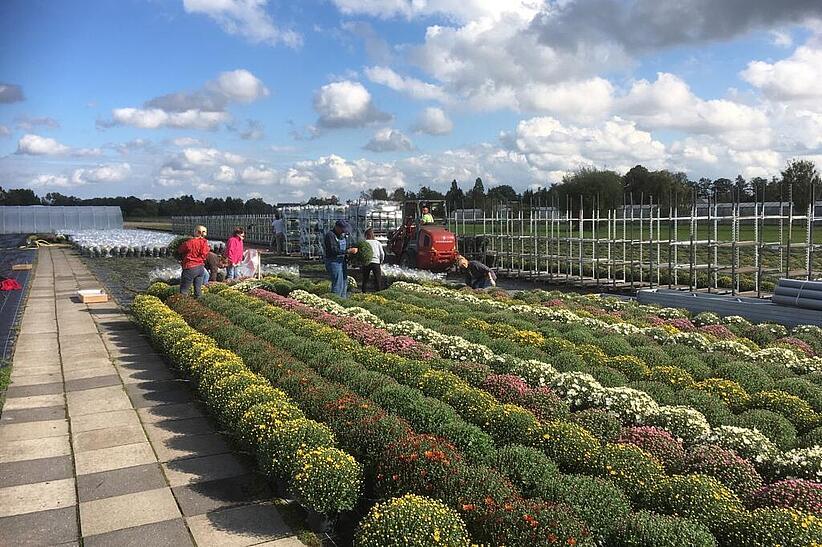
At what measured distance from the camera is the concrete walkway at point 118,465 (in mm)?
5023

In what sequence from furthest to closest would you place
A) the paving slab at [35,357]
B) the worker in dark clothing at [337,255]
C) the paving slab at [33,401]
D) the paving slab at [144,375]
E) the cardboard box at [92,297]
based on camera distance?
the cardboard box at [92,297]
the worker in dark clothing at [337,255]
the paving slab at [35,357]
the paving slab at [144,375]
the paving slab at [33,401]

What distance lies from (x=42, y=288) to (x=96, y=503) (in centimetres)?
1836

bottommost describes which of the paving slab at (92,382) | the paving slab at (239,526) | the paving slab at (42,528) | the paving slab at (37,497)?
the paving slab at (239,526)

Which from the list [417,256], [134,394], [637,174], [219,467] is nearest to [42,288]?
[417,256]

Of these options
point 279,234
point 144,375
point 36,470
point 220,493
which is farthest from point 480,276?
point 279,234

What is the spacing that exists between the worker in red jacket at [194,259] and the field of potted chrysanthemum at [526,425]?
350 cm

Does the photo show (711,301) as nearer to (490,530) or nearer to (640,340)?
(640,340)

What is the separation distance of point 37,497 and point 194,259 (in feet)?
29.5

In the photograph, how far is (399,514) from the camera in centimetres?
431

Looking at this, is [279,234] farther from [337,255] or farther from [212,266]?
[337,255]

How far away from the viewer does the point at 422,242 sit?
22406 mm

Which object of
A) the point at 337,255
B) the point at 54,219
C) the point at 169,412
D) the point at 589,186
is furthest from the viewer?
the point at 54,219

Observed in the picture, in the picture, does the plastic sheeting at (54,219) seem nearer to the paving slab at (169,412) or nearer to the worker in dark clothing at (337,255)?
the worker in dark clothing at (337,255)

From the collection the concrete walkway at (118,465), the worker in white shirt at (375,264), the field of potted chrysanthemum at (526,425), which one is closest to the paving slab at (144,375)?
the concrete walkway at (118,465)
